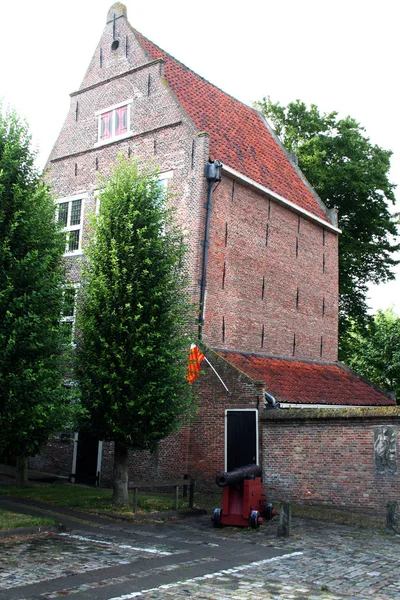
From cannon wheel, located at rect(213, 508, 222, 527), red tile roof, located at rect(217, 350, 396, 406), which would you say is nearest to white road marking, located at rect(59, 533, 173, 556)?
cannon wheel, located at rect(213, 508, 222, 527)

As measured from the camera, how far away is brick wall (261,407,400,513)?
13695mm

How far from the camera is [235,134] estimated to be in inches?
875

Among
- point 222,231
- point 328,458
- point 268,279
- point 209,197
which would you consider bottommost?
point 328,458

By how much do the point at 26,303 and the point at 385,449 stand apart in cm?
822

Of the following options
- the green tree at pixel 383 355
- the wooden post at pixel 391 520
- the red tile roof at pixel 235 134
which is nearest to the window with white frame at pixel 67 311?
the wooden post at pixel 391 520

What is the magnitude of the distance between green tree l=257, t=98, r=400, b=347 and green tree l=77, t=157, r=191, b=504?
14.4 m

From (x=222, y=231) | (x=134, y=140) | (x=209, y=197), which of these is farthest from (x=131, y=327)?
(x=134, y=140)

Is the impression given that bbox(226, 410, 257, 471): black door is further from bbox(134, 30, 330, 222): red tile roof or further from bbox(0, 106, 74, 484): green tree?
bbox(134, 30, 330, 222): red tile roof

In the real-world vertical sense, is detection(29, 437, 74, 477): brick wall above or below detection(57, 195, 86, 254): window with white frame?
below

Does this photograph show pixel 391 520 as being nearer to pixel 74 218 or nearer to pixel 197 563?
pixel 197 563

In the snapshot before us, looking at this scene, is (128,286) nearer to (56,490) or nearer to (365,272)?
(56,490)

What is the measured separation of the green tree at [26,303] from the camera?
11555 millimetres

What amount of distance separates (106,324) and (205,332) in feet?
15.9

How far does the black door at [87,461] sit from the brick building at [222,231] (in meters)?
0.15
